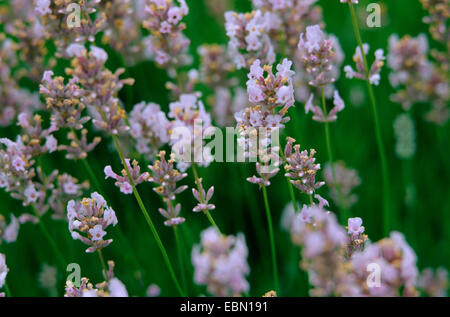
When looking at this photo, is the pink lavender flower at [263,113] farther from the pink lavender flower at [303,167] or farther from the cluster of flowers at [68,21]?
the cluster of flowers at [68,21]

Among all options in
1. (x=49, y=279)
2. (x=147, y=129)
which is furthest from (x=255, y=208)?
(x=49, y=279)

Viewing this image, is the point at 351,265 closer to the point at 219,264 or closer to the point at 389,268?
the point at 389,268
